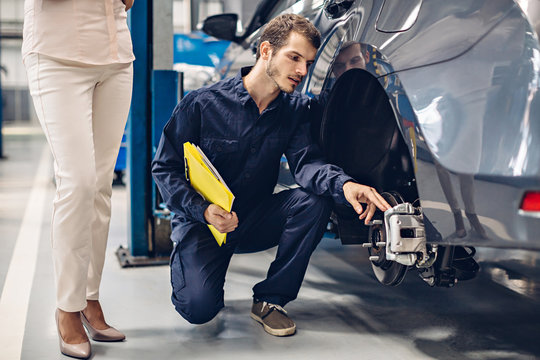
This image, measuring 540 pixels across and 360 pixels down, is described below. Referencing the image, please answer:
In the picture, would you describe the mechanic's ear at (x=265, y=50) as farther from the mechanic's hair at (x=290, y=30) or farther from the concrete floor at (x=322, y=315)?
the concrete floor at (x=322, y=315)

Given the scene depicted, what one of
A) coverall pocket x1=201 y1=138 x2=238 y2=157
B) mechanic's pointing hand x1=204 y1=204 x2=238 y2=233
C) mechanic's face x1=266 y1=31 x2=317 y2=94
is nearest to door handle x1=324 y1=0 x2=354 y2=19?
mechanic's face x1=266 y1=31 x2=317 y2=94

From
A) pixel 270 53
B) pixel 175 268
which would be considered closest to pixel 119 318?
pixel 175 268

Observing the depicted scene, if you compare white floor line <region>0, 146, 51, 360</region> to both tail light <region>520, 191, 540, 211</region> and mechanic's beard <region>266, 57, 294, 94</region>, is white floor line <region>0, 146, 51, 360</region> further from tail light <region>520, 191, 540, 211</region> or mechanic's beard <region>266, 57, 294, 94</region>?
tail light <region>520, 191, 540, 211</region>

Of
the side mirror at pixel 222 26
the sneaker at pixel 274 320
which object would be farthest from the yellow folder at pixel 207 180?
the side mirror at pixel 222 26

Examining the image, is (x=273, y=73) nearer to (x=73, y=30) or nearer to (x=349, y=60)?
(x=349, y=60)

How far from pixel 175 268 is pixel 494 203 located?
1211 mm

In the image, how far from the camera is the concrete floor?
2041mm

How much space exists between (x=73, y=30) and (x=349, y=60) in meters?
0.89

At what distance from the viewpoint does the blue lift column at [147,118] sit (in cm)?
314

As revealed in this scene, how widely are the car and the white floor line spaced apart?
128 cm

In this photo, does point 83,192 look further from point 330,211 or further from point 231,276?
point 231,276

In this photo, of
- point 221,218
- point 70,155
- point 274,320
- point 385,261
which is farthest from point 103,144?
point 385,261

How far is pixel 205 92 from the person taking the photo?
2.25 meters

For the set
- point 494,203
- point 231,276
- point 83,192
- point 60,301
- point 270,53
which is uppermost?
point 270,53
